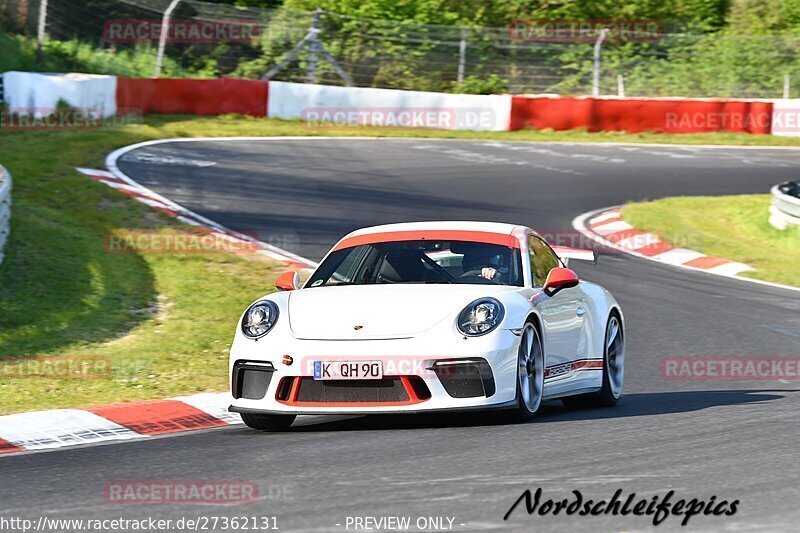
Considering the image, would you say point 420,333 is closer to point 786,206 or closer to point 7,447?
point 7,447

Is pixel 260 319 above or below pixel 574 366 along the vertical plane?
above

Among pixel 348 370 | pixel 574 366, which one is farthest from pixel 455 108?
pixel 348 370

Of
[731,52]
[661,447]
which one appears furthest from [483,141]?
[661,447]

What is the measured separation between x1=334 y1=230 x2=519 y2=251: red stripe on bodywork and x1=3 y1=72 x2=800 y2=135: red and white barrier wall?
1822cm

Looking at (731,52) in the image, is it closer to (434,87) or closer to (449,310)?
(434,87)

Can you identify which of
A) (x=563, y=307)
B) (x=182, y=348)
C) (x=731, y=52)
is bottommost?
(x=182, y=348)

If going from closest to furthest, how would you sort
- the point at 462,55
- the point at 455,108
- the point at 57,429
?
the point at 57,429, the point at 455,108, the point at 462,55

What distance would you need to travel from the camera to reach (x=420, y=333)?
6.88 metres

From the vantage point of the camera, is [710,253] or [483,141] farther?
[483,141]

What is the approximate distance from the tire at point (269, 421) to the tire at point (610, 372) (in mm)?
2044

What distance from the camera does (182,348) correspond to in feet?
33.3

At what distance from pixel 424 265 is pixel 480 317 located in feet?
3.22

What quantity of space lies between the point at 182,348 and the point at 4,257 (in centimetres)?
229

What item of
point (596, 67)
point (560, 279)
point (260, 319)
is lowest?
point (260, 319)
